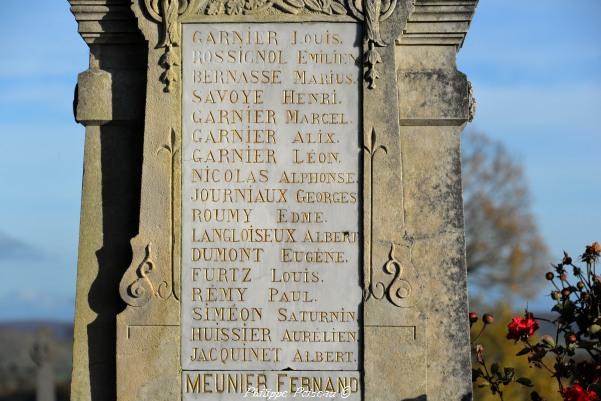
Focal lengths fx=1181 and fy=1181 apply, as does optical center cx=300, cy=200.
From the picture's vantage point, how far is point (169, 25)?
870cm

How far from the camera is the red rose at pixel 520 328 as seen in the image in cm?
934

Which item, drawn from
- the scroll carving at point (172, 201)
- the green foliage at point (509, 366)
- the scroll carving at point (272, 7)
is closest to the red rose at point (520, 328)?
the scroll carving at point (172, 201)

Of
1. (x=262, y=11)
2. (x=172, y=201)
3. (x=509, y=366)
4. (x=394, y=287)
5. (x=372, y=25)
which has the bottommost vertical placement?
(x=509, y=366)

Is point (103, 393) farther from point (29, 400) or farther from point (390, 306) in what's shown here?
point (29, 400)

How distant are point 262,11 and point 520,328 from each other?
3207 mm

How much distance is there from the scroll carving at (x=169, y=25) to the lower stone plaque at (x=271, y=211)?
0.29 ft

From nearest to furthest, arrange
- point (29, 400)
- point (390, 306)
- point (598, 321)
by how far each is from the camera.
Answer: point (390, 306)
point (598, 321)
point (29, 400)

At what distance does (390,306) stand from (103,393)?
2216 mm

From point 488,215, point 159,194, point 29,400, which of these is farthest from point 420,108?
point 488,215

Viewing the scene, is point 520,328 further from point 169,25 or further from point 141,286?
point 169,25

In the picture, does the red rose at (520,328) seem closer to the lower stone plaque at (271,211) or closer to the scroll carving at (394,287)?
the scroll carving at (394,287)

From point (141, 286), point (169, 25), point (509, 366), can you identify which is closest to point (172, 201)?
point (141, 286)

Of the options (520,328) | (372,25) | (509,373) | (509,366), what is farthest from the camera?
(509,366)

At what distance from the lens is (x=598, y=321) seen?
927cm
